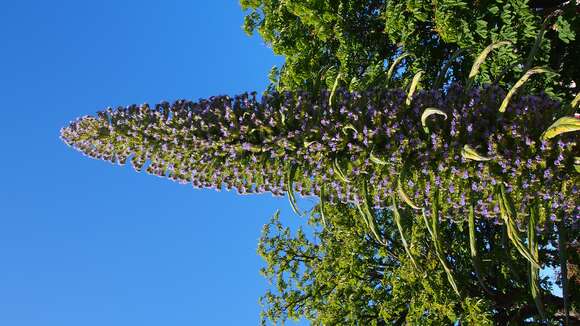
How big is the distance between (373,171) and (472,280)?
11.7 meters

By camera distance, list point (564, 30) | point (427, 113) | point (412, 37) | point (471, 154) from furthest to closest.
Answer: point (412, 37)
point (564, 30)
point (427, 113)
point (471, 154)

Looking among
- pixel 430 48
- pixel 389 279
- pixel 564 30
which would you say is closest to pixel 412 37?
pixel 430 48

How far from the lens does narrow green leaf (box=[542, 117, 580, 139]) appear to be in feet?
18.2

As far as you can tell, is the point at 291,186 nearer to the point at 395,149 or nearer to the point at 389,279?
the point at 395,149

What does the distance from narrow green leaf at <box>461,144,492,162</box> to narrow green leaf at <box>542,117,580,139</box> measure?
639 mm

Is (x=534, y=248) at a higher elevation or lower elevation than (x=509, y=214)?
lower

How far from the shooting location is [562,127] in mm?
5758

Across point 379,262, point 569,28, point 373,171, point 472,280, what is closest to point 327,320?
point 379,262

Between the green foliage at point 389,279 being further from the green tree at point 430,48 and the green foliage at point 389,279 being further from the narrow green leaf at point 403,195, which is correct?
the narrow green leaf at point 403,195

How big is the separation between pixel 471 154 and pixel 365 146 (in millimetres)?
1130

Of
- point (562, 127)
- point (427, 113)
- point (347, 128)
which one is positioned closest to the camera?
point (562, 127)

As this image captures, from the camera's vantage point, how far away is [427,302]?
14.8 metres

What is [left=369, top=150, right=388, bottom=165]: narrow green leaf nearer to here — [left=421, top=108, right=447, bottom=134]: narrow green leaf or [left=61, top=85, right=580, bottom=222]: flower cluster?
[left=61, top=85, right=580, bottom=222]: flower cluster

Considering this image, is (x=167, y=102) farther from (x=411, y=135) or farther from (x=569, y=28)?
(x=569, y=28)
